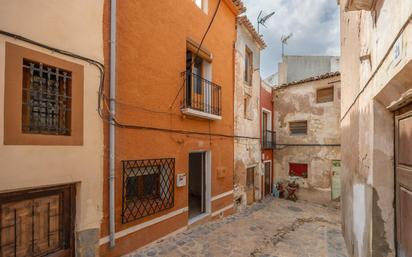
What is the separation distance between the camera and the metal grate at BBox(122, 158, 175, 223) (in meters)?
4.79

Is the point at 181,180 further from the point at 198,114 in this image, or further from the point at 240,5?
the point at 240,5

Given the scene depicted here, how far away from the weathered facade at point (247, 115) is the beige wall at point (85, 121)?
598cm

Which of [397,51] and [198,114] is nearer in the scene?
[397,51]

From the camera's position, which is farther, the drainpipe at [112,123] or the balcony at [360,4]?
the drainpipe at [112,123]

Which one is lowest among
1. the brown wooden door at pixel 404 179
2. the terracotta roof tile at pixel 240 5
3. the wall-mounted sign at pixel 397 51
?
the brown wooden door at pixel 404 179

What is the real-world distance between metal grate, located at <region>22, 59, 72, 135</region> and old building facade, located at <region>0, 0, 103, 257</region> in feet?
0.04

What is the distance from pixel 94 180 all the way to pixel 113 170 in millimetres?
393

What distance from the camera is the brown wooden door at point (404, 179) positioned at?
223 centimetres

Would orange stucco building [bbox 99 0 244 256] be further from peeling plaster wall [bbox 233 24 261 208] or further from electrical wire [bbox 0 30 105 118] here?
peeling plaster wall [bbox 233 24 261 208]

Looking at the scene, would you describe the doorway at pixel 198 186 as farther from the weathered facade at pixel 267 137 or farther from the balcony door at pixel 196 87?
the weathered facade at pixel 267 137

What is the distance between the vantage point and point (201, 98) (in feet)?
24.1

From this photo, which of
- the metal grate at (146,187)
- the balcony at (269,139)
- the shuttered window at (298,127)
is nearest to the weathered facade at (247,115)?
the balcony at (269,139)

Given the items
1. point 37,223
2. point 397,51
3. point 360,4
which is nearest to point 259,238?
point 37,223

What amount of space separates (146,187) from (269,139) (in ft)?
30.9
